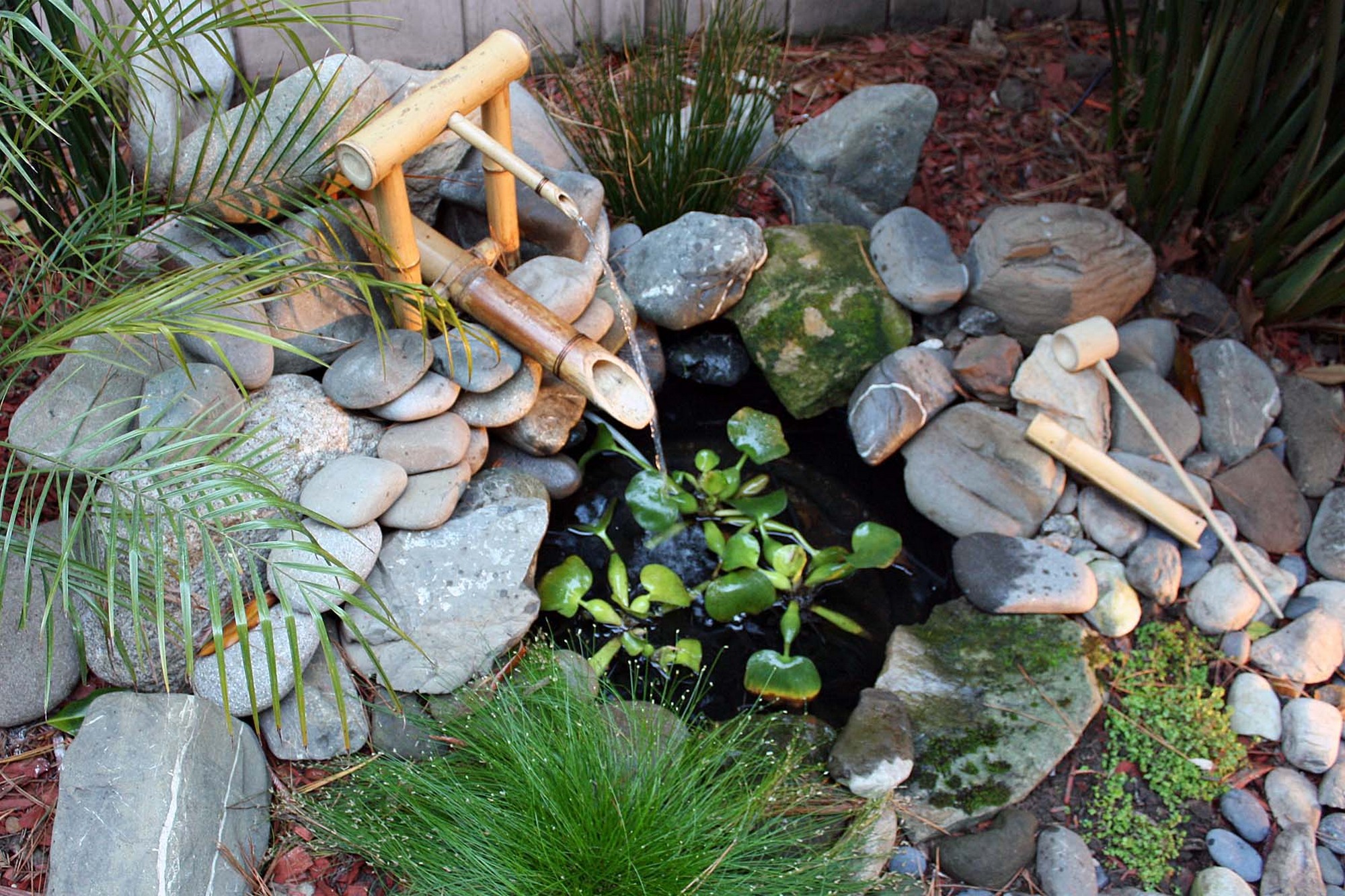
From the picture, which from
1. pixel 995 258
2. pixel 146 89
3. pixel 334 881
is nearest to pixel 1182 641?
pixel 995 258

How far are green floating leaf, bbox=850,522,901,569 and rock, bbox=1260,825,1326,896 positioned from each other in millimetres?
1023

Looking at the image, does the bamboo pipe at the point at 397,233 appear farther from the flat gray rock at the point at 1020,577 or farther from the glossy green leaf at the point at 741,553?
the flat gray rock at the point at 1020,577

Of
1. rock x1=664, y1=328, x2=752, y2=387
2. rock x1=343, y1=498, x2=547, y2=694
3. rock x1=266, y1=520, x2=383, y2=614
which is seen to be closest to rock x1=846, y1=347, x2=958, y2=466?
rock x1=664, y1=328, x2=752, y2=387

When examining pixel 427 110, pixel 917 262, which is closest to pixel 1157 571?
pixel 917 262

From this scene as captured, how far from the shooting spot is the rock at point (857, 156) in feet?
10.3

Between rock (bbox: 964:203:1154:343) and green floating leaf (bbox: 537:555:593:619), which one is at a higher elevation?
rock (bbox: 964:203:1154:343)

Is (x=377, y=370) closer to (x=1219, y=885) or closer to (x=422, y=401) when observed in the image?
(x=422, y=401)

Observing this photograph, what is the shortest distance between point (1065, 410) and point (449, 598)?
5.43 feet

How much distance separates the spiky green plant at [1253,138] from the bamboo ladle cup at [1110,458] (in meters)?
0.57

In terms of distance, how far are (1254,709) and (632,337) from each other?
1.77 metres

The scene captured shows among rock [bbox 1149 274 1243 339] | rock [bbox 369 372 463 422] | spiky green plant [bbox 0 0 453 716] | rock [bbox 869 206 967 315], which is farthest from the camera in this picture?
rock [bbox 1149 274 1243 339]

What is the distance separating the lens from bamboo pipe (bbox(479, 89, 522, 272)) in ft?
8.32

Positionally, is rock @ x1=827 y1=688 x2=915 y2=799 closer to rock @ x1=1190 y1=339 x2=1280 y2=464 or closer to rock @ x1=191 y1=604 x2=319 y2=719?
rock @ x1=191 y1=604 x2=319 y2=719

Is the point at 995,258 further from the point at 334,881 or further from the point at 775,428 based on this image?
the point at 334,881
